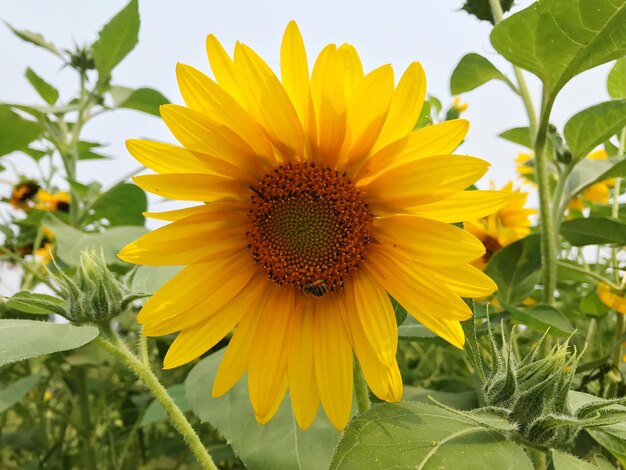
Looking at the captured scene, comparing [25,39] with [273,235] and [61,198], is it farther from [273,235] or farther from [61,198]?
[273,235]

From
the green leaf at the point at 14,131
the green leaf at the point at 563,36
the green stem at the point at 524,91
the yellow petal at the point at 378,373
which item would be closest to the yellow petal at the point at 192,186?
the yellow petal at the point at 378,373

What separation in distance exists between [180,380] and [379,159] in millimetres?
1117

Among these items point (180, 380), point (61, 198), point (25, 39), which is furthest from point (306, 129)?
point (61, 198)

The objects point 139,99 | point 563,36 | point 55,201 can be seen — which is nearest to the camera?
point 563,36

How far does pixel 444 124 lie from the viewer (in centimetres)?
59

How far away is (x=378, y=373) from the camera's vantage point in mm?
628

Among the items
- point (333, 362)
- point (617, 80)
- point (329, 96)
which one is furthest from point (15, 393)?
point (617, 80)

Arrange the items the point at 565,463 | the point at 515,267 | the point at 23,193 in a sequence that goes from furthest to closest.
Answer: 1. the point at 23,193
2. the point at 515,267
3. the point at 565,463

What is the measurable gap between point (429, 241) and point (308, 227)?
0.22 meters

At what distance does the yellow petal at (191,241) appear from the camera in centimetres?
68

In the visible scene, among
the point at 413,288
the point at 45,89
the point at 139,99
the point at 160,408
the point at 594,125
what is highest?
the point at 45,89

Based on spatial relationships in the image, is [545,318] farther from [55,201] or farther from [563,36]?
[55,201]

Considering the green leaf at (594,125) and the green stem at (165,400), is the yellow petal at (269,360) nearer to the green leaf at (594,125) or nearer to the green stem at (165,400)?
the green stem at (165,400)

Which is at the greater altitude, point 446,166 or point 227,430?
point 446,166
